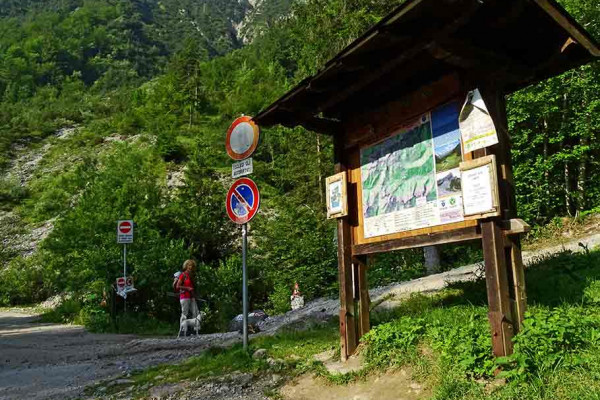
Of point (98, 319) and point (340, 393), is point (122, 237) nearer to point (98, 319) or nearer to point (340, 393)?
point (98, 319)

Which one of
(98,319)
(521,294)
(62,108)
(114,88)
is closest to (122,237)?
(98,319)

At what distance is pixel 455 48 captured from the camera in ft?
13.5

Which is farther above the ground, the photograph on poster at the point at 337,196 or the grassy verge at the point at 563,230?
the photograph on poster at the point at 337,196

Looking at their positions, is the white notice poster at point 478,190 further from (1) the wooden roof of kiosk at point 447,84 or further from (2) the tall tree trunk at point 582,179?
(2) the tall tree trunk at point 582,179

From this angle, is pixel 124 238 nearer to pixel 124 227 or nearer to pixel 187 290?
pixel 124 227

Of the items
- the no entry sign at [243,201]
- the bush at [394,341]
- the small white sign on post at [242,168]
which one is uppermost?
the small white sign on post at [242,168]

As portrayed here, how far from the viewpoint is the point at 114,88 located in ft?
324

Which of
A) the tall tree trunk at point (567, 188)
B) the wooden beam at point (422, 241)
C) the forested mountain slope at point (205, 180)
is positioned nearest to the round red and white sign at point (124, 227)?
the forested mountain slope at point (205, 180)

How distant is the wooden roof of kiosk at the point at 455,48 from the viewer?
3883 mm

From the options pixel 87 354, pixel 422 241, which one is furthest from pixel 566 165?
pixel 87 354

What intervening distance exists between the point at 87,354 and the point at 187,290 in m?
2.55

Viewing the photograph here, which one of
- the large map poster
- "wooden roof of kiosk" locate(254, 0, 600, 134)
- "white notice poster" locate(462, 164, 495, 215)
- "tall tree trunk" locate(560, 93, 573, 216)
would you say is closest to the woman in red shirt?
the large map poster

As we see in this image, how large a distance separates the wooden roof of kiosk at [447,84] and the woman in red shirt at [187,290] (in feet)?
20.0

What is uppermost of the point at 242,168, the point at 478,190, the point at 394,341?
the point at 242,168
